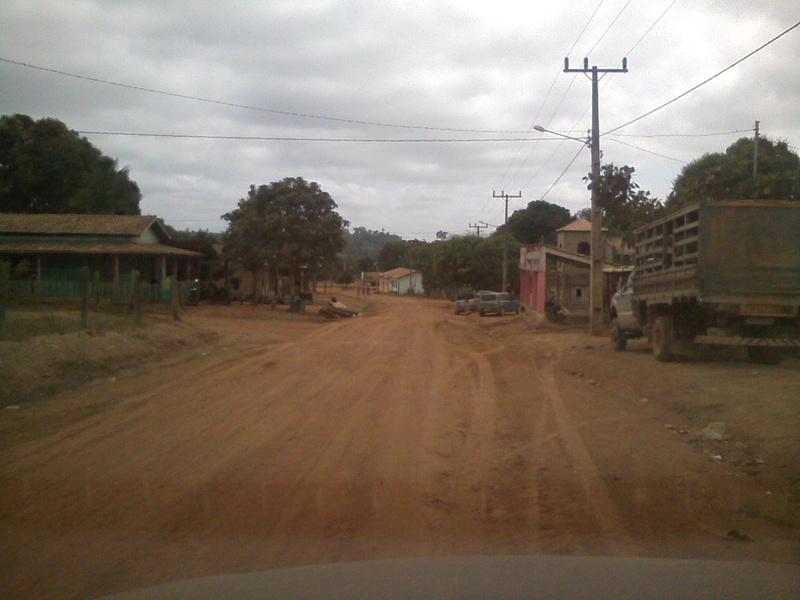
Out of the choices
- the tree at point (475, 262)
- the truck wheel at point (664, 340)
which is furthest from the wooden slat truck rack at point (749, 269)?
the tree at point (475, 262)

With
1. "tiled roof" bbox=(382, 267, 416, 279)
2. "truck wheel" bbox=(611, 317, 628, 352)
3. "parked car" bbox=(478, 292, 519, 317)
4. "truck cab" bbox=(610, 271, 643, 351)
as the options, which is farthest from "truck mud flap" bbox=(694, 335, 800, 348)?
"tiled roof" bbox=(382, 267, 416, 279)

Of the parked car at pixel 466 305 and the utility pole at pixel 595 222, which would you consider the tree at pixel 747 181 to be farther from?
the parked car at pixel 466 305

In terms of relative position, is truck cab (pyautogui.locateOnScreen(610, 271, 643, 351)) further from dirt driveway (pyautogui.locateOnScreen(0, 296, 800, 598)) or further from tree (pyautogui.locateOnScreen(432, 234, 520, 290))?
tree (pyautogui.locateOnScreen(432, 234, 520, 290))

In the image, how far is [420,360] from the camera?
18500 millimetres

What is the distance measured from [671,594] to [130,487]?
5.65 metres

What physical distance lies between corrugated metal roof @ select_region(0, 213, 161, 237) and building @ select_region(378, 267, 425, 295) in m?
69.0

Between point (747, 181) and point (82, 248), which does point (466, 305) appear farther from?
point (82, 248)

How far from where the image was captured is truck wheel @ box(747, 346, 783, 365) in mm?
15880

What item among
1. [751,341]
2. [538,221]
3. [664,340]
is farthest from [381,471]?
[538,221]

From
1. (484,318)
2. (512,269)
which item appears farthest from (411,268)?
(484,318)

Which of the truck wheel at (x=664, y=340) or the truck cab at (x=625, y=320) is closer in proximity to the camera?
the truck wheel at (x=664, y=340)

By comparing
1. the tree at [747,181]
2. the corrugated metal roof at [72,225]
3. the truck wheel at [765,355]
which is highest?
the tree at [747,181]

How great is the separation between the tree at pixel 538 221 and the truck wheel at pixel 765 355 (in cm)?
7177

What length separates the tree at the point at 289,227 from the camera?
130 feet
